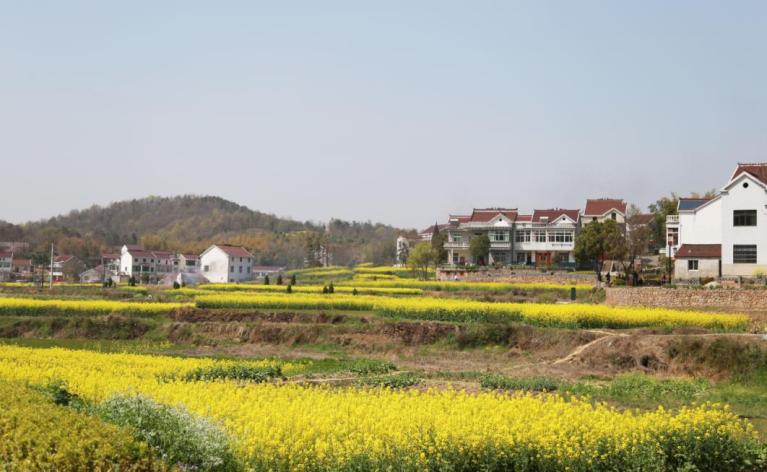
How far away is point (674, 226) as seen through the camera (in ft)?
224

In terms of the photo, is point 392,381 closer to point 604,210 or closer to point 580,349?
point 580,349

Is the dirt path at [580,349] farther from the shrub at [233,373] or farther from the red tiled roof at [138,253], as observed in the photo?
the red tiled roof at [138,253]

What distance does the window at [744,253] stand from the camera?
48.9m

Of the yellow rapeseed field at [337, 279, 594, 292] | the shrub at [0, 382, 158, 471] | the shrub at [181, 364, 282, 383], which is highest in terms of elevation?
the yellow rapeseed field at [337, 279, 594, 292]

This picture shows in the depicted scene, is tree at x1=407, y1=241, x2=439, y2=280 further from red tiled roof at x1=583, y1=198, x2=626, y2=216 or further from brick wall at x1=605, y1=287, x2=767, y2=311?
brick wall at x1=605, y1=287, x2=767, y2=311

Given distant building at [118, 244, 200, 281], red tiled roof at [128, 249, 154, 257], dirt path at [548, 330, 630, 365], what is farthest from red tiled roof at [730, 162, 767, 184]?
red tiled roof at [128, 249, 154, 257]

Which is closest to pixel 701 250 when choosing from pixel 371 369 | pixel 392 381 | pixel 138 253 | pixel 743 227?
pixel 743 227

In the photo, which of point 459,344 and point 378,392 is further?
point 459,344

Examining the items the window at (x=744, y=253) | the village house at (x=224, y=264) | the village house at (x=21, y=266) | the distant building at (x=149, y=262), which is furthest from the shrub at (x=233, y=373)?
the village house at (x=21, y=266)

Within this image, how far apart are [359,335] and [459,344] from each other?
5161 mm

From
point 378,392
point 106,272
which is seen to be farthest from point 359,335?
point 106,272

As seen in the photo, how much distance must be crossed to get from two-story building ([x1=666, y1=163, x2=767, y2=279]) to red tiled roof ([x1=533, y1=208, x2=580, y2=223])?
33.7 m

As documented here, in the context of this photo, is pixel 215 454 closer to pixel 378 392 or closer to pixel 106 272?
pixel 378 392

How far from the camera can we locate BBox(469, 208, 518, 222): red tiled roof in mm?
89812
